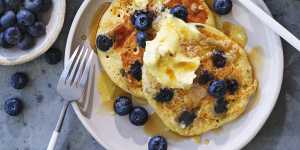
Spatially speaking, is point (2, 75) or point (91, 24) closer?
point (91, 24)

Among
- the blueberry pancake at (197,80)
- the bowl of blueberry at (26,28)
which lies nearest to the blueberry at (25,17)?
the bowl of blueberry at (26,28)

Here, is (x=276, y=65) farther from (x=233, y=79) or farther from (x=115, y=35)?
(x=115, y=35)

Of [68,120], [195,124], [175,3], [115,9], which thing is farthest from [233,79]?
[68,120]

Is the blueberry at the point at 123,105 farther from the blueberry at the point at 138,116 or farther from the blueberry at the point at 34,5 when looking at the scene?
the blueberry at the point at 34,5

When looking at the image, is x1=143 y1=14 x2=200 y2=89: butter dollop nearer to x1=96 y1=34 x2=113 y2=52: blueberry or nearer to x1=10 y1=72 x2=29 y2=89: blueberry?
x1=96 y1=34 x2=113 y2=52: blueberry

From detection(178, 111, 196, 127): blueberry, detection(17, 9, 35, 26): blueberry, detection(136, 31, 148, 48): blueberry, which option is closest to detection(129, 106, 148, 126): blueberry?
detection(178, 111, 196, 127): blueberry

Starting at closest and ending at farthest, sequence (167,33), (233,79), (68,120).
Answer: (167,33)
(233,79)
(68,120)
